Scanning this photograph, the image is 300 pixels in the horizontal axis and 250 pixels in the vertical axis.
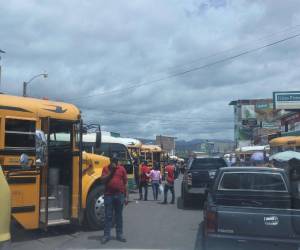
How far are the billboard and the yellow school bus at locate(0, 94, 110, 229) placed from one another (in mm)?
37190

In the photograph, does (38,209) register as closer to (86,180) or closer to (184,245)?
(86,180)

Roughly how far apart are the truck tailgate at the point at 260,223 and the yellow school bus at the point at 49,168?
3629mm

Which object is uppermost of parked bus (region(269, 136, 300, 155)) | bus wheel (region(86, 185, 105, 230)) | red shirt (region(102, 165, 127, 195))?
parked bus (region(269, 136, 300, 155))

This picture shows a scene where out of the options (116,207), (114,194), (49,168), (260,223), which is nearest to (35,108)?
(49,168)

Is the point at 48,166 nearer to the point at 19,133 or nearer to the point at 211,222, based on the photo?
the point at 19,133

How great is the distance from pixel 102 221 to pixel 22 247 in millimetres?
2514

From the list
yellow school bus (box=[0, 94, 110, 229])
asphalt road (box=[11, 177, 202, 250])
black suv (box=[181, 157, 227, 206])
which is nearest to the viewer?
yellow school bus (box=[0, 94, 110, 229])

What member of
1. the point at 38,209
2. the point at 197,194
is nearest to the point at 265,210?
the point at 38,209

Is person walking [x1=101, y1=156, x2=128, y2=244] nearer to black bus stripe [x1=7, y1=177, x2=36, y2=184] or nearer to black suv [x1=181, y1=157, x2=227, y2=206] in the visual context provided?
black bus stripe [x1=7, y1=177, x2=36, y2=184]

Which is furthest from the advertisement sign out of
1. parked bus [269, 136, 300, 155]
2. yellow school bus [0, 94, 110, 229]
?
yellow school bus [0, 94, 110, 229]

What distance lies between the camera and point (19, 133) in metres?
10.5

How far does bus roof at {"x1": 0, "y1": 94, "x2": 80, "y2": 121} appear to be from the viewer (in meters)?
10.4

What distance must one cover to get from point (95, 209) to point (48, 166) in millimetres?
1765

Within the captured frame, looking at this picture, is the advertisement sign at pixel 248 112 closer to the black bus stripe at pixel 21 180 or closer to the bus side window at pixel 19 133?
the bus side window at pixel 19 133
